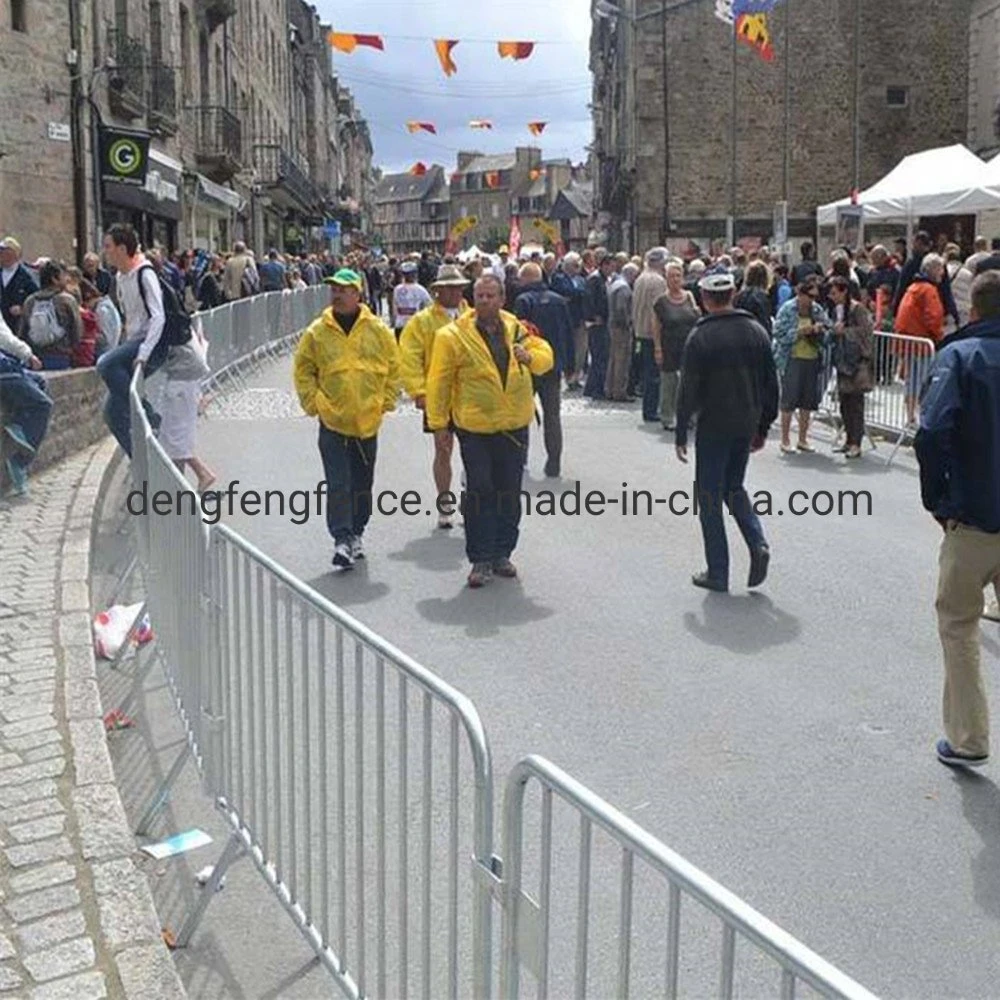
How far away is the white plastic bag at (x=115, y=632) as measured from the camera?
263 inches

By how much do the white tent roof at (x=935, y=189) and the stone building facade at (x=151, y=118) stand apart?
12692 mm

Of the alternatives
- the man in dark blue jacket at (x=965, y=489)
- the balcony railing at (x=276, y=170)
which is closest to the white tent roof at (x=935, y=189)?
the man in dark blue jacket at (x=965, y=489)

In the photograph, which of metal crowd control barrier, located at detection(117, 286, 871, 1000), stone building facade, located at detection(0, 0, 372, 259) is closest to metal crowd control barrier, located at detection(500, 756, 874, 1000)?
metal crowd control barrier, located at detection(117, 286, 871, 1000)

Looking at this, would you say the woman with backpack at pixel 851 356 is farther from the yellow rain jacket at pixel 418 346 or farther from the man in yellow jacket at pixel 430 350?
the yellow rain jacket at pixel 418 346

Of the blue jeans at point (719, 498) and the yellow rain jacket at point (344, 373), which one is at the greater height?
the yellow rain jacket at point (344, 373)

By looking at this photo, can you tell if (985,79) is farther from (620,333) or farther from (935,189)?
(620,333)

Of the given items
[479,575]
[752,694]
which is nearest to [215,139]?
[479,575]

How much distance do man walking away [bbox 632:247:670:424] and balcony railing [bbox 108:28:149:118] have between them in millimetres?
13175

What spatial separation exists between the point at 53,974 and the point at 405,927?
105 centimetres

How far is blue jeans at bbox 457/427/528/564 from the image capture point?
26.1ft

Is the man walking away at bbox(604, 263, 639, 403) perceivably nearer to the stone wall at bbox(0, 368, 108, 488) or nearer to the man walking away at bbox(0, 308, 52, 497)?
the stone wall at bbox(0, 368, 108, 488)

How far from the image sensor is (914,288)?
46.8 feet

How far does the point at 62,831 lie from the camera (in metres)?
4.32

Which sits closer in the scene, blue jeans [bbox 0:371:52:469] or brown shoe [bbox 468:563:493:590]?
brown shoe [bbox 468:563:493:590]
